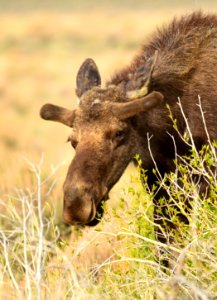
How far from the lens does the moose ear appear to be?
26.7ft

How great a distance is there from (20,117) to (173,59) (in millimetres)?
21770

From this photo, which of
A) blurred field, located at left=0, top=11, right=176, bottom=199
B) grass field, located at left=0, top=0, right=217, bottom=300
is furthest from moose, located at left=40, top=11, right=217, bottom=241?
blurred field, located at left=0, top=11, right=176, bottom=199

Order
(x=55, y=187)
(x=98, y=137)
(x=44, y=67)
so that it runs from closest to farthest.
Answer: (x=98, y=137) → (x=55, y=187) → (x=44, y=67)

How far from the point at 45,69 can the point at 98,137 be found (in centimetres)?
3408

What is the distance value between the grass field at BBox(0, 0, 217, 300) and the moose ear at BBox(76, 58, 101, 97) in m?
0.83

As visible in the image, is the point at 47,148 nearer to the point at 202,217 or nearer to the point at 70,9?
the point at 202,217

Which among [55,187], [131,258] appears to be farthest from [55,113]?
[55,187]

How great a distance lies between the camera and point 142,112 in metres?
7.98

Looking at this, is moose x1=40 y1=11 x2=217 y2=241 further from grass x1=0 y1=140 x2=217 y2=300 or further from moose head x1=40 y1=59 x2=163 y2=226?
grass x1=0 y1=140 x2=217 y2=300

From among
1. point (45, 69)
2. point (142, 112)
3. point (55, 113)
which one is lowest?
point (45, 69)

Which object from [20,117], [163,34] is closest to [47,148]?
[20,117]

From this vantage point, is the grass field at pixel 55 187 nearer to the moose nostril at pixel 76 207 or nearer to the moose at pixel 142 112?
the moose nostril at pixel 76 207

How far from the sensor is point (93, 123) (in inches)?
297

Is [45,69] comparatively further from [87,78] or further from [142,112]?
[142,112]
